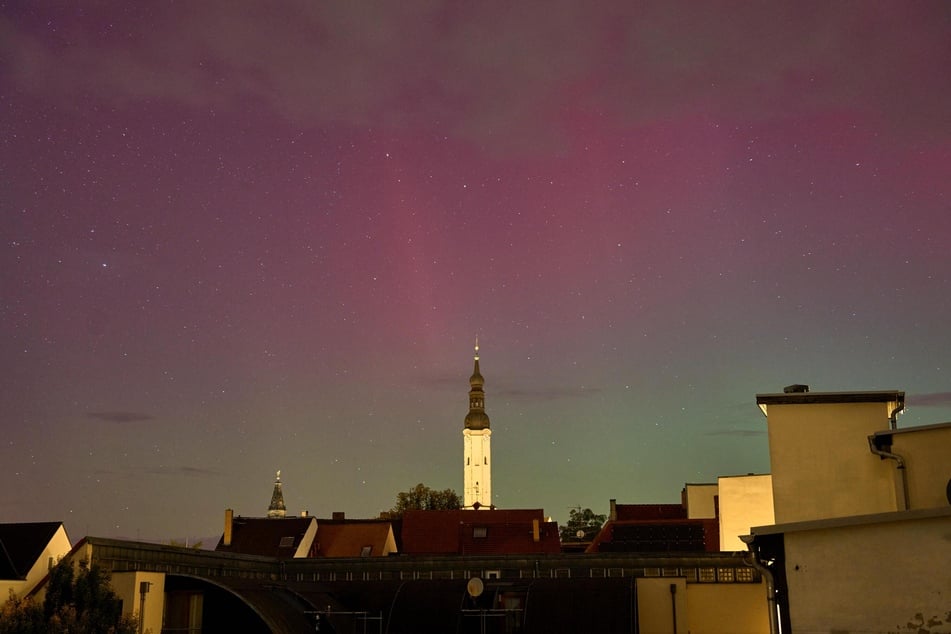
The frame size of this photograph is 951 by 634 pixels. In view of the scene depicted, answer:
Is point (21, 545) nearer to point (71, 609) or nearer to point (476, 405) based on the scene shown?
point (71, 609)

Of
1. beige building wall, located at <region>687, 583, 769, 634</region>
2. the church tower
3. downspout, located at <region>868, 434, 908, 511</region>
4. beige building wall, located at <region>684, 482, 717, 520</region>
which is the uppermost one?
the church tower

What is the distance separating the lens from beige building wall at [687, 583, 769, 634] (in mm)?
43375

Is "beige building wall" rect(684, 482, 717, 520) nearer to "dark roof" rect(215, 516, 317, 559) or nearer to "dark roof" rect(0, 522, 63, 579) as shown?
"dark roof" rect(215, 516, 317, 559)

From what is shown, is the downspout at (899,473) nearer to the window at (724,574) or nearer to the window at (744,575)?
the window at (744,575)

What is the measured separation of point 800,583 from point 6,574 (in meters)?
28.1

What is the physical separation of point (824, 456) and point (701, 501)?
4287 cm

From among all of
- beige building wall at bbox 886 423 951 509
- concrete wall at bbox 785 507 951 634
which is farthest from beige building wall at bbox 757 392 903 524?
concrete wall at bbox 785 507 951 634

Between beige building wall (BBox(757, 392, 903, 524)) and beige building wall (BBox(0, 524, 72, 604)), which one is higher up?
beige building wall (BBox(757, 392, 903, 524))

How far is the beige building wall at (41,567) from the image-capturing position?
107ft

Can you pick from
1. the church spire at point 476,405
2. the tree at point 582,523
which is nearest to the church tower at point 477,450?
the church spire at point 476,405

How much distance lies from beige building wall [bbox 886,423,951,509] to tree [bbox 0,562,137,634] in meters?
24.6

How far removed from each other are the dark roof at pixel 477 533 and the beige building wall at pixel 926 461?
46322mm

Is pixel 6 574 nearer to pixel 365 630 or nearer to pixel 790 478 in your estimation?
pixel 365 630

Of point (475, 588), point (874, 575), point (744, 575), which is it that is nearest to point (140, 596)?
point (475, 588)
